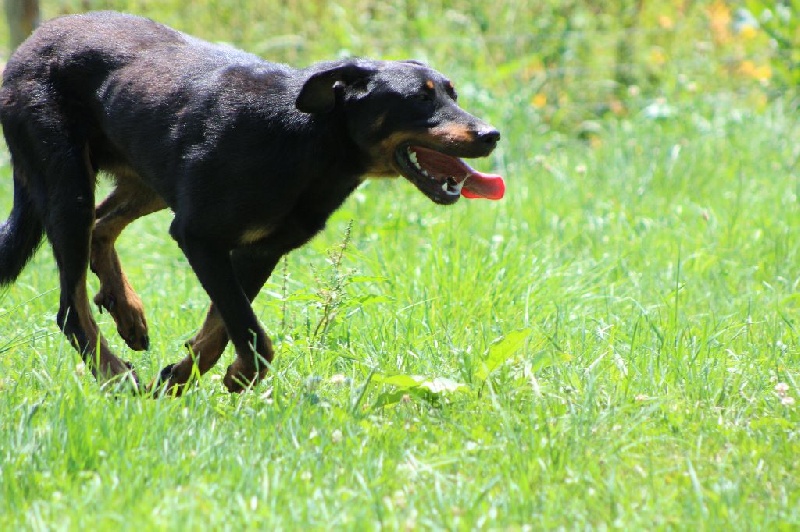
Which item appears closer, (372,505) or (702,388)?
(372,505)

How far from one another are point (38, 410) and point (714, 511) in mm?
1913

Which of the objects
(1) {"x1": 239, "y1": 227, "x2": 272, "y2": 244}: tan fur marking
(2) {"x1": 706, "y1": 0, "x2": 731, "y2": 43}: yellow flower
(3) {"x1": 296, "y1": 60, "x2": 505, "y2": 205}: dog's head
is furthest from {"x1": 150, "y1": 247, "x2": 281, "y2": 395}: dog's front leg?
(2) {"x1": 706, "y1": 0, "x2": 731, "y2": 43}: yellow flower

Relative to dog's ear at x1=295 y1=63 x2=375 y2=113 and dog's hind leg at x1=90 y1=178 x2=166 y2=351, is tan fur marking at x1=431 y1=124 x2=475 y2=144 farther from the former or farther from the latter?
dog's hind leg at x1=90 y1=178 x2=166 y2=351

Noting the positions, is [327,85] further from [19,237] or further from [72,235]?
[19,237]

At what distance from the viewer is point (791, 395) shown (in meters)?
3.57

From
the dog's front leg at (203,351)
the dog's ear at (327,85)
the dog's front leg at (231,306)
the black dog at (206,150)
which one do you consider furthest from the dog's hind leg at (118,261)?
the dog's ear at (327,85)

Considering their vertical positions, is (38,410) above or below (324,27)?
above

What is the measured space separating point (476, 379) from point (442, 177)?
0.75 m

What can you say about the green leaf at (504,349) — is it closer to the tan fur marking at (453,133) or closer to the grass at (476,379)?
the grass at (476,379)

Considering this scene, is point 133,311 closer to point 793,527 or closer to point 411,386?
point 411,386

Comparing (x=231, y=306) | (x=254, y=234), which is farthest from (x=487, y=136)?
(x=231, y=306)

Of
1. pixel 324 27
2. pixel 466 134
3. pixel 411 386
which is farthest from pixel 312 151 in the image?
pixel 324 27

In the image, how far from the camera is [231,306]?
376 cm

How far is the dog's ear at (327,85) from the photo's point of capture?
3.71 m
